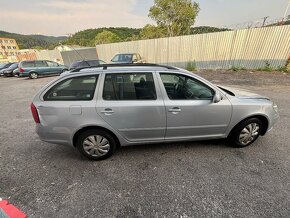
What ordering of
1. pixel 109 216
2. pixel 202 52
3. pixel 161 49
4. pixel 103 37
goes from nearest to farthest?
pixel 109 216 → pixel 202 52 → pixel 161 49 → pixel 103 37

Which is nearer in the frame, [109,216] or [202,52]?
[109,216]

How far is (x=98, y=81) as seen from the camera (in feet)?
8.70

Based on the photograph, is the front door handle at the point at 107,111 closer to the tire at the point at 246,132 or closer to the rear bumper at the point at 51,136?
the rear bumper at the point at 51,136

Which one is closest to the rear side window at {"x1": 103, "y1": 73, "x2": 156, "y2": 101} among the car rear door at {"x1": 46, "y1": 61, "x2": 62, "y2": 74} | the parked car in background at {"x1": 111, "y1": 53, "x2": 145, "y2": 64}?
the parked car in background at {"x1": 111, "y1": 53, "x2": 145, "y2": 64}

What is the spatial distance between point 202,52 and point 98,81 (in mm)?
11712

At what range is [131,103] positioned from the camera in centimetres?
264

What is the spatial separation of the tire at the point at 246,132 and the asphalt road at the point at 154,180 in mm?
143

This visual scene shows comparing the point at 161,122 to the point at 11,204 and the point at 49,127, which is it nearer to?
the point at 49,127

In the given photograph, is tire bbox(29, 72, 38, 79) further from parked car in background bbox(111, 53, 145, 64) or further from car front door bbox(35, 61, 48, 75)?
parked car in background bbox(111, 53, 145, 64)

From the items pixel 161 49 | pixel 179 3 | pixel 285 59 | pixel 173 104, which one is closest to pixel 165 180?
pixel 173 104

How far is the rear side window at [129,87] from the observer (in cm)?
267

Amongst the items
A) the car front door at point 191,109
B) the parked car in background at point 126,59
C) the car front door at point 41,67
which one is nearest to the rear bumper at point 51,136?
the car front door at point 191,109

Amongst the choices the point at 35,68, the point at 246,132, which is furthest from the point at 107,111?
the point at 35,68

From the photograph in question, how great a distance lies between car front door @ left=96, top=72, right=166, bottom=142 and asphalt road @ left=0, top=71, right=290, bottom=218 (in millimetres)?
657
